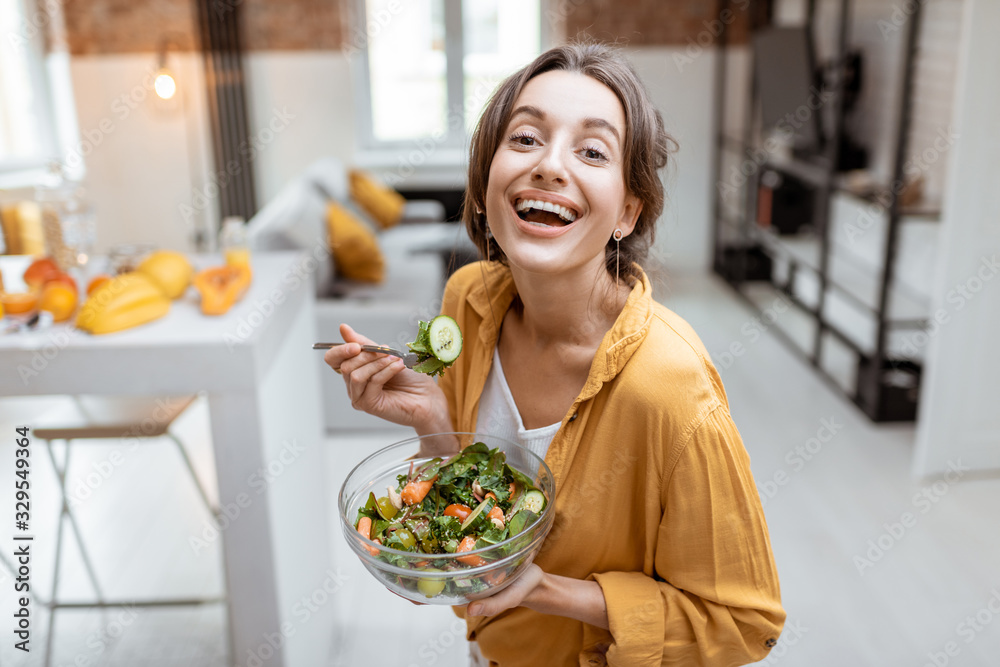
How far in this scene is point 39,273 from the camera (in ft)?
6.00

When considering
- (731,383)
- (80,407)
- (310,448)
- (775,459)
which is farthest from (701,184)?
(80,407)

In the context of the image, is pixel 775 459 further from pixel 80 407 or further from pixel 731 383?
pixel 80 407

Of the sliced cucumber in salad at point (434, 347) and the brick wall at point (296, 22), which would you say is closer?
the sliced cucumber in salad at point (434, 347)

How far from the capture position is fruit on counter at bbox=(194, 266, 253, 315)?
1756mm

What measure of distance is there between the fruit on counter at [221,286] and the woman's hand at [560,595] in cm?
105

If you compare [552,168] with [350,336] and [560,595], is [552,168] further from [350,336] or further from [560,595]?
[560,595]

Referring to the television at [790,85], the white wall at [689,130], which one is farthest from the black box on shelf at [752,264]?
the television at [790,85]

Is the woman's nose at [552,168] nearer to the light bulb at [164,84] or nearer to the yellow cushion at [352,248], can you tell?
the yellow cushion at [352,248]

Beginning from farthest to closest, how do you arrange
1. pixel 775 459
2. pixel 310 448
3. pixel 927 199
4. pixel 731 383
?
pixel 731 383, pixel 927 199, pixel 775 459, pixel 310 448

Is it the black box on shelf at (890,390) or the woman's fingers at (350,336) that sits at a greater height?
the woman's fingers at (350,336)

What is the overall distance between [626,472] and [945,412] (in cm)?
252

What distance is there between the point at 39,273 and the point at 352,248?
7.03ft

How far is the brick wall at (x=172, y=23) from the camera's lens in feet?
18.3

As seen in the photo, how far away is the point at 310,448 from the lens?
2197 mm
